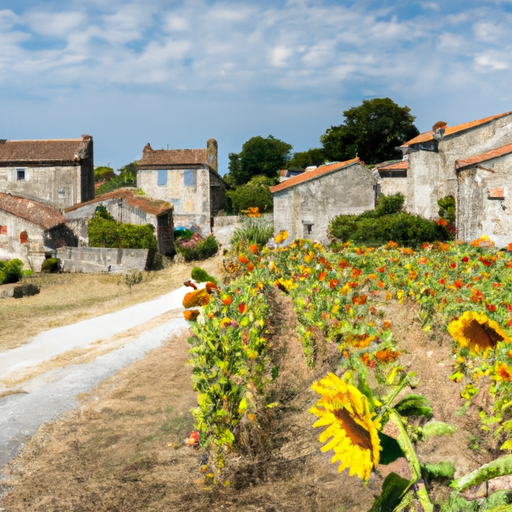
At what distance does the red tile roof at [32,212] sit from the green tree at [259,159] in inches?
1479

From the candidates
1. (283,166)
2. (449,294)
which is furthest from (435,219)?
(283,166)

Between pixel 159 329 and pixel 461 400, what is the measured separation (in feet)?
30.4

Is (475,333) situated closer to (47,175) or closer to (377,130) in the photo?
(47,175)

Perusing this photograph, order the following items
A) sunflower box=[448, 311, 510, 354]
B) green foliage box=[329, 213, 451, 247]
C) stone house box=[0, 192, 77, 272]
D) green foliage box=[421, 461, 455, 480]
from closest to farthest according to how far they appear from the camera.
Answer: green foliage box=[421, 461, 455, 480], sunflower box=[448, 311, 510, 354], green foliage box=[329, 213, 451, 247], stone house box=[0, 192, 77, 272]

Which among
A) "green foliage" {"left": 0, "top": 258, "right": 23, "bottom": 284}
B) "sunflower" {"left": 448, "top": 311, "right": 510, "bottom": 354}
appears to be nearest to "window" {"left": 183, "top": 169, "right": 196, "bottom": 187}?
"green foliage" {"left": 0, "top": 258, "right": 23, "bottom": 284}

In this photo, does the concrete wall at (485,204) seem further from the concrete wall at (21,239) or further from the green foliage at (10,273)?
the concrete wall at (21,239)

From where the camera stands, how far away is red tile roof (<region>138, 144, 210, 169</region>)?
138 feet

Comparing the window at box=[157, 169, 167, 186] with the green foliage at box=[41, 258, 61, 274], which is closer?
the green foliage at box=[41, 258, 61, 274]

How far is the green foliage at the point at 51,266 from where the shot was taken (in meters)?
29.4

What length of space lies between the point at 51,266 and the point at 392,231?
52.8 ft

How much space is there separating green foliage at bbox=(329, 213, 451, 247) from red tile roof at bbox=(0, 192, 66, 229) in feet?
48.5

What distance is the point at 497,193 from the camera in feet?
71.7

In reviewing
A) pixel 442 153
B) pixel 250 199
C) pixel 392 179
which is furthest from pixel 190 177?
pixel 442 153

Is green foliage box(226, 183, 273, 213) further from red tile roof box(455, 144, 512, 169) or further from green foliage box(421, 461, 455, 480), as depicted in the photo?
green foliage box(421, 461, 455, 480)
